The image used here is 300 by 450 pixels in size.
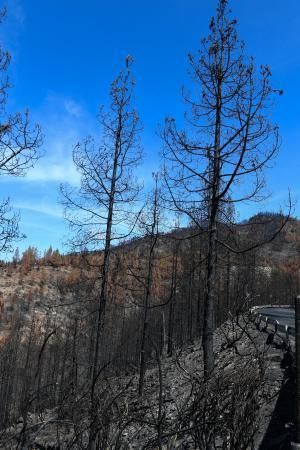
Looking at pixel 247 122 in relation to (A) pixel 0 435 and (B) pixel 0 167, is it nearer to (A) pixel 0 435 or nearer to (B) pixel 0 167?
(B) pixel 0 167

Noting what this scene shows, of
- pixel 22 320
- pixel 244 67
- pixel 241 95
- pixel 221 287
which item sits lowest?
pixel 22 320

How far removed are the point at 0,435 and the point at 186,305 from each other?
43590 millimetres

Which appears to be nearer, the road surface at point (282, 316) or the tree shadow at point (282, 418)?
the tree shadow at point (282, 418)

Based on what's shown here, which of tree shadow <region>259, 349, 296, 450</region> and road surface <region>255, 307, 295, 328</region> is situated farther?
road surface <region>255, 307, 295, 328</region>

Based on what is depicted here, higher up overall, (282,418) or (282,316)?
(282,316)

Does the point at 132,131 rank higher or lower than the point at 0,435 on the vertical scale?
higher

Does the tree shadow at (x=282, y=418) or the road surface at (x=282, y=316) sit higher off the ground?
the road surface at (x=282, y=316)

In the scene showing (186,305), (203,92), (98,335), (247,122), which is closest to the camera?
(247,122)

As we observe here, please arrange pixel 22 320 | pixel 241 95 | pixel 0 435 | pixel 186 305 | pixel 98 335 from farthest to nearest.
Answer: pixel 22 320
pixel 186 305
pixel 98 335
pixel 241 95
pixel 0 435

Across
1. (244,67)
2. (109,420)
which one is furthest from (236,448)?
(244,67)

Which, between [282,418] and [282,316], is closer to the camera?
[282,418]

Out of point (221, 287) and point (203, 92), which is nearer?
point (203, 92)

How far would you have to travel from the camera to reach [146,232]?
70.4 ft

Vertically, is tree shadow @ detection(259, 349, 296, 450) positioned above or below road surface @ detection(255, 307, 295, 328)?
below
